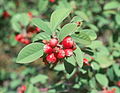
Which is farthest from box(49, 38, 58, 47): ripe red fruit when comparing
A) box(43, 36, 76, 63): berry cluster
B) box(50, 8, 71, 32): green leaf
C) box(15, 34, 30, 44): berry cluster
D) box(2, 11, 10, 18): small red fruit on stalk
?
box(2, 11, 10, 18): small red fruit on stalk

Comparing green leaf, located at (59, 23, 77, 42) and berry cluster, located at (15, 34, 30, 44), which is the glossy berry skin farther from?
berry cluster, located at (15, 34, 30, 44)

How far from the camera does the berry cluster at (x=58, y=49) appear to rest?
160 centimetres

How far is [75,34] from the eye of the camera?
5.69ft

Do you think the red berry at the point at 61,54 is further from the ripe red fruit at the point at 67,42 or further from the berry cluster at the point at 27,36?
the berry cluster at the point at 27,36

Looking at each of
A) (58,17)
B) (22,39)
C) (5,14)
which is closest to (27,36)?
(22,39)

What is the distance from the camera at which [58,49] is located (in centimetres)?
162

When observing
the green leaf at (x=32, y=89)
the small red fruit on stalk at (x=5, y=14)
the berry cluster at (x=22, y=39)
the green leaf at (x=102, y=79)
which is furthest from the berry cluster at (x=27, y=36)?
the small red fruit on stalk at (x=5, y=14)

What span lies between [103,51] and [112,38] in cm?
33

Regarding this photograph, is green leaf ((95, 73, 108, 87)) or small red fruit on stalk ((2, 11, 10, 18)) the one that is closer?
green leaf ((95, 73, 108, 87))

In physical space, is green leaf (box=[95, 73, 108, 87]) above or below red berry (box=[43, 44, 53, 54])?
below

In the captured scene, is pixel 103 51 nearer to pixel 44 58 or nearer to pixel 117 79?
pixel 117 79

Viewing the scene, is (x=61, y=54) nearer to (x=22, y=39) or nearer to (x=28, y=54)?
(x=28, y=54)

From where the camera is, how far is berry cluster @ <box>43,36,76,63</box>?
1.60 metres

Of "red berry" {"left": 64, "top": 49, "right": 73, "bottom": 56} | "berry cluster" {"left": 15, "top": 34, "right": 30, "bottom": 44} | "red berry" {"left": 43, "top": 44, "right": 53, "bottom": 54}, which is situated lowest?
"red berry" {"left": 64, "top": 49, "right": 73, "bottom": 56}
